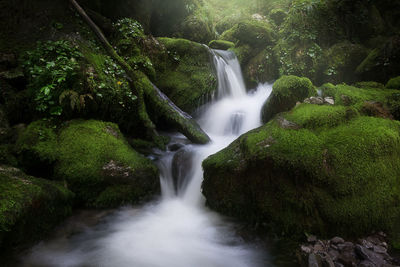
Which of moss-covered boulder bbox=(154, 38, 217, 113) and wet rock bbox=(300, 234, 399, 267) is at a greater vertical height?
moss-covered boulder bbox=(154, 38, 217, 113)

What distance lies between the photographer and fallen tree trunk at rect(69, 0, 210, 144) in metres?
5.00

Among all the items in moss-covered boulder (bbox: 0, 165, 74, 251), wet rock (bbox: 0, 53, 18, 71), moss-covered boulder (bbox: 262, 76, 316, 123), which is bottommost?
moss-covered boulder (bbox: 0, 165, 74, 251)

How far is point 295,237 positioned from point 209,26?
1137 cm

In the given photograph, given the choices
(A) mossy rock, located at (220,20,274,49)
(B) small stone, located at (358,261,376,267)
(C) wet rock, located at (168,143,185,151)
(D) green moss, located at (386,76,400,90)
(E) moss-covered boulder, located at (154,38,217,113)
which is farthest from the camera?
(A) mossy rock, located at (220,20,274,49)

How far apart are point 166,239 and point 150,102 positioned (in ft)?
10.5

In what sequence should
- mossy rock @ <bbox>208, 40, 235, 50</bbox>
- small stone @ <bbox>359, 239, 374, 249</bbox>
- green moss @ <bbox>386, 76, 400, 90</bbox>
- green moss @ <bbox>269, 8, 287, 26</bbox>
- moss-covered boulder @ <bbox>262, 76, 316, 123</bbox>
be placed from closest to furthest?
small stone @ <bbox>359, 239, 374, 249</bbox> → moss-covered boulder @ <bbox>262, 76, 316, 123</bbox> → green moss @ <bbox>386, 76, 400, 90</bbox> → mossy rock @ <bbox>208, 40, 235, 50</bbox> → green moss @ <bbox>269, 8, 287, 26</bbox>

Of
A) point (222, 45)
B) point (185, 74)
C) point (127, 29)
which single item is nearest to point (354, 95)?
point (185, 74)

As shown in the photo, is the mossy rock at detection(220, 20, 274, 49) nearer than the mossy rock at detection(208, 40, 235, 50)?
Yes

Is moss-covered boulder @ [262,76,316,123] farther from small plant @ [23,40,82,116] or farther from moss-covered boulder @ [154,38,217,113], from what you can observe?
small plant @ [23,40,82,116]

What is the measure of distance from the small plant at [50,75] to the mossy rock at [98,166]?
1.67ft

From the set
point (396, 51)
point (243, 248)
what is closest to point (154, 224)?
point (243, 248)

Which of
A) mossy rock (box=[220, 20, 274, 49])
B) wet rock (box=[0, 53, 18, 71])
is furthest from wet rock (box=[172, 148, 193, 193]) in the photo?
mossy rock (box=[220, 20, 274, 49])

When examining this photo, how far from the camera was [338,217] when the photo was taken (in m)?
2.71

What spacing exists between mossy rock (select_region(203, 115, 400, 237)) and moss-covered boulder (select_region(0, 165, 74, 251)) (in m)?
2.27
